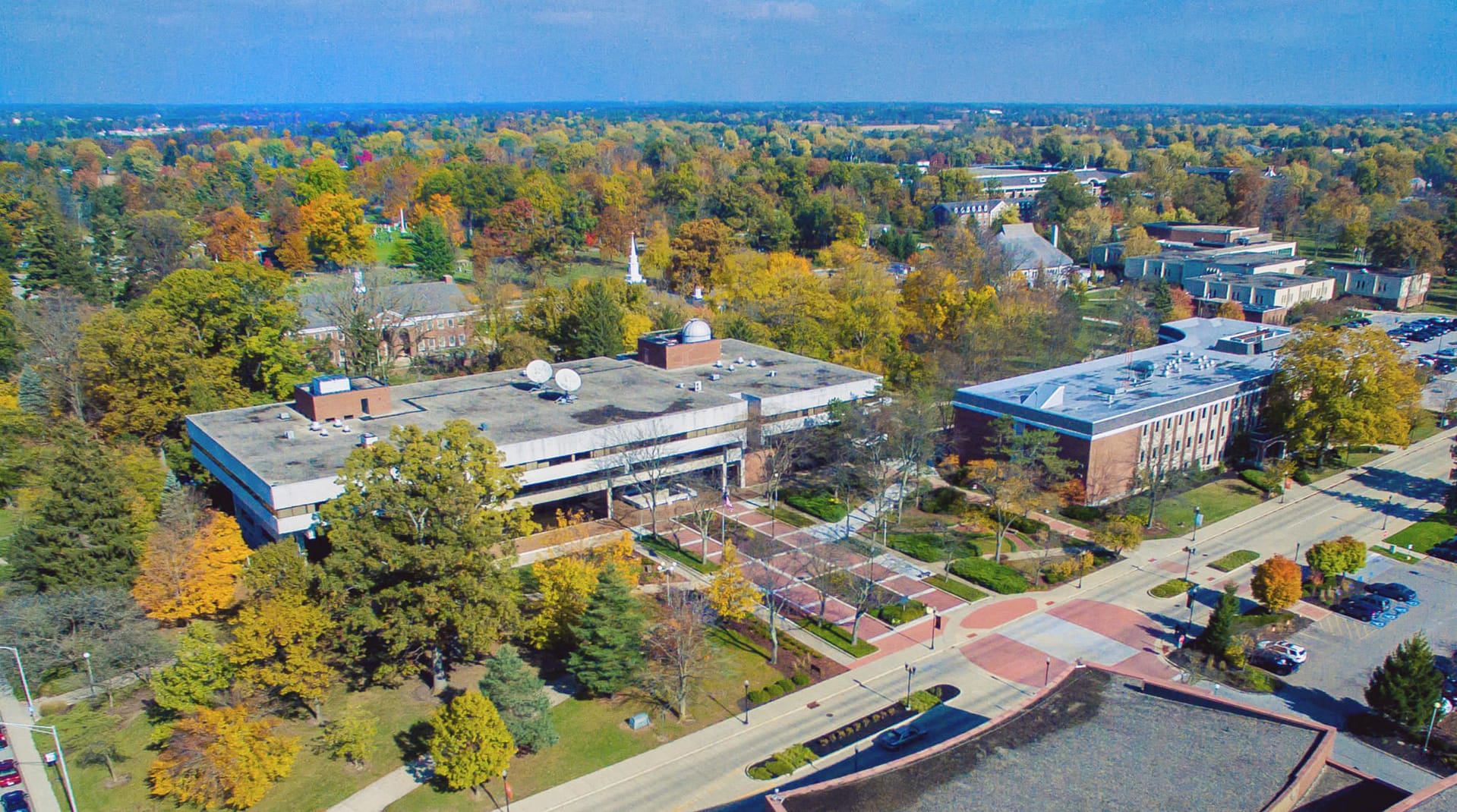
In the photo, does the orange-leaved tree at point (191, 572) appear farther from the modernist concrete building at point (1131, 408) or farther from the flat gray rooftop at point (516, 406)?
the modernist concrete building at point (1131, 408)

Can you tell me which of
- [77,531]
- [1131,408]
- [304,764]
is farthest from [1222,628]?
[77,531]

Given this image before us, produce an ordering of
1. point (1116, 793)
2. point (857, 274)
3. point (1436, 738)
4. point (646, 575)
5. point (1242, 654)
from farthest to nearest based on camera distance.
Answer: point (857, 274) → point (646, 575) → point (1242, 654) → point (1436, 738) → point (1116, 793)

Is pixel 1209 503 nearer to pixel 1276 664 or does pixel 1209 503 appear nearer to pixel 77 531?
pixel 1276 664

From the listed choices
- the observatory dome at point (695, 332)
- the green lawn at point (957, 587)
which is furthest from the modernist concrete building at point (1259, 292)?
the green lawn at point (957, 587)

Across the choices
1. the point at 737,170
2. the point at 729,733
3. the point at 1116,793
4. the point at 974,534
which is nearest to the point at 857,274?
the point at 974,534

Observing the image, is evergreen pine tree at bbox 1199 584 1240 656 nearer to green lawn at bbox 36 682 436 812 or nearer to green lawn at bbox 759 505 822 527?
green lawn at bbox 759 505 822 527

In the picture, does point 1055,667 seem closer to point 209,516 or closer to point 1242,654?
point 1242,654
